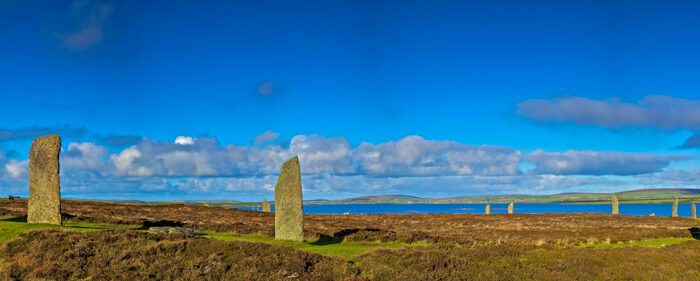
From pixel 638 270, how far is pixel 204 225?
2399 centimetres

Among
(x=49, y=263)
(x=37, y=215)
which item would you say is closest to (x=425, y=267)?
(x=49, y=263)

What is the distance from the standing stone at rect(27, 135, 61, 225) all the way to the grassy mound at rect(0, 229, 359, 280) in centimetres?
583

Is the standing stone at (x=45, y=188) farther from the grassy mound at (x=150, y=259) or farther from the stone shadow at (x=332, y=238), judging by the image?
the stone shadow at (x=332, y=238)

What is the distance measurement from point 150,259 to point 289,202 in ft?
26.8

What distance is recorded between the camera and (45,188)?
22.4m

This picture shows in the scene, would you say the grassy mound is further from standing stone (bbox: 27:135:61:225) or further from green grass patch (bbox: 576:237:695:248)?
green grass patch (bbox: 576:237:695:248)

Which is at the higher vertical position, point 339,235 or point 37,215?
point 37,215

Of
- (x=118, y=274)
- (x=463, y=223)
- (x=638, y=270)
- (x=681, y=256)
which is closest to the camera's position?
(x=118, y=274)

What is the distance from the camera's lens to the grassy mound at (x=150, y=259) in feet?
43.8

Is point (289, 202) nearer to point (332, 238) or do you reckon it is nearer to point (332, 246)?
point (332, 246)

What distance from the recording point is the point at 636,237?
2914cm

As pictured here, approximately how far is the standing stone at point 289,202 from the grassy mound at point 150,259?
487cm

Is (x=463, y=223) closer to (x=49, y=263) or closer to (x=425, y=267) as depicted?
(x=425, y=267)

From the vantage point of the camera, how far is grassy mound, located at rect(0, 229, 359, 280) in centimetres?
1336
